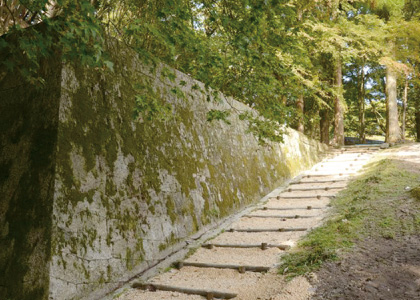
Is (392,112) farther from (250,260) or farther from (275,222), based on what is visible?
(250,260)

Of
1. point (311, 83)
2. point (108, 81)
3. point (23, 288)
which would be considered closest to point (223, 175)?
point (108, 81)

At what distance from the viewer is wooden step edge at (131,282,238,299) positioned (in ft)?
10.8

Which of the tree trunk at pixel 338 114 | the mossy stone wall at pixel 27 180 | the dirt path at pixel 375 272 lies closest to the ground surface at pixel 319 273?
the dirt path at pixel 375 272

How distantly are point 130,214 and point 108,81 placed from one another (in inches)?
64.5

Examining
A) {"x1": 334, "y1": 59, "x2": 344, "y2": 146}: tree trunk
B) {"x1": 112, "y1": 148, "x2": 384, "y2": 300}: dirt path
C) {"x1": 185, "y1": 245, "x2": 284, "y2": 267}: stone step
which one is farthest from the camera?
{"x1": 334, "y1": 59, "x2": 344, "y2": 146}: tree trunk

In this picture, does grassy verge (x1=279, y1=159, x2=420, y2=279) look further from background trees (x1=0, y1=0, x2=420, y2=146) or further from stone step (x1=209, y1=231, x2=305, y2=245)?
background trees (x1=0, y1=0, x2=420, y2=146)

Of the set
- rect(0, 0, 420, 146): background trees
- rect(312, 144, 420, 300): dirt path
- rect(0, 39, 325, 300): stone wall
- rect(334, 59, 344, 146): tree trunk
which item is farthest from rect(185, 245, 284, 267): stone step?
rect(334, 59, 344, 146): tree trunk

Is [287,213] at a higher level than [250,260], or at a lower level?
higher

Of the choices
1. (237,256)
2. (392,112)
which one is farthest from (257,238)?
(392,112)

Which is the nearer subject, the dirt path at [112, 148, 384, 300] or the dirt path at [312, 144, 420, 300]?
the dirt path at [312, 144, 420, 300]

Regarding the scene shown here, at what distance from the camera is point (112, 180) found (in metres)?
3.71

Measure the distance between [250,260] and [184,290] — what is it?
40.7 inches

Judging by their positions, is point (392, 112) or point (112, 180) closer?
point (112, 180)

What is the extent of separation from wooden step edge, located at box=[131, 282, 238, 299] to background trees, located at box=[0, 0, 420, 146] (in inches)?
77.2
